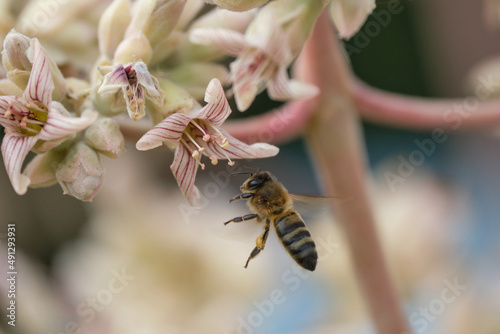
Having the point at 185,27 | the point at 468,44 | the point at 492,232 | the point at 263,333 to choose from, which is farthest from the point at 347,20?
the point at 468,44

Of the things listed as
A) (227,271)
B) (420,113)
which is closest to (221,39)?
(420,113)

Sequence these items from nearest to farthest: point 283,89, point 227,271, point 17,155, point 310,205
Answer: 1. point 17,155
2. point 283,89
3. point 310,205
4. point 227,271

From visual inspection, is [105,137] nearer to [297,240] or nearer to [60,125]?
[60,125]

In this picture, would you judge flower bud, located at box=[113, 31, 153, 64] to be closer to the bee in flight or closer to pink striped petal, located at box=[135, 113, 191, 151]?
pink striped petal, located at box=[135, 113, 191, 151]

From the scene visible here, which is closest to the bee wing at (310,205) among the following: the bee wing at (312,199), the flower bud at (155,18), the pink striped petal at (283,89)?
the bee wing at (312,199)

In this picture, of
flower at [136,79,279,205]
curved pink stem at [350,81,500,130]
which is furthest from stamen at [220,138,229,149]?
curved pink stem at [350,81,500,130]
